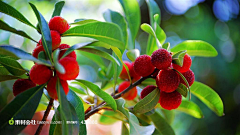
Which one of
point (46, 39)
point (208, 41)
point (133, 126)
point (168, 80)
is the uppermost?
point (46, 39)

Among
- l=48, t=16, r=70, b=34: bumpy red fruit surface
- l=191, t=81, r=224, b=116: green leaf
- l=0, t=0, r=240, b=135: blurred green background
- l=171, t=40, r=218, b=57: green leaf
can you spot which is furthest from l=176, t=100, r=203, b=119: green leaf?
l=0, t=0, r=240, b=135: blurred green background

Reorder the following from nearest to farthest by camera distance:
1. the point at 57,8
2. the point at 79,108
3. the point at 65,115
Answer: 1. the point at 65,115
2. the point at 79,108
3. the point at 57,8

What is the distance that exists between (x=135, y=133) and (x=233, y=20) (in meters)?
2.27

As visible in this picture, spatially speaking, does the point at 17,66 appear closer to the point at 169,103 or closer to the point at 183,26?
the point at 169,103

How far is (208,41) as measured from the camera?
237 centimetres

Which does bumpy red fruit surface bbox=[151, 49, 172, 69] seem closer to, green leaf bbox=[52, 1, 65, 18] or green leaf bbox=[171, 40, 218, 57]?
green leaf bbox=[171, 40, 218, 57]

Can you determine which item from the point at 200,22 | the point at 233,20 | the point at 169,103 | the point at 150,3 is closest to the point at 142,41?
the point at 200,22

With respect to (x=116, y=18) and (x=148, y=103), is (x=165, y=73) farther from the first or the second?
(x=116, y=18)

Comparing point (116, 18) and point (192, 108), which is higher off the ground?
point (116, 18)

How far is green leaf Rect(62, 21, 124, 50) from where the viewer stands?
56 cm

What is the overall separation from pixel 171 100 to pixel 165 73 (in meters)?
0.09

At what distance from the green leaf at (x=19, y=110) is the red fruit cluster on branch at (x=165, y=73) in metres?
0.34

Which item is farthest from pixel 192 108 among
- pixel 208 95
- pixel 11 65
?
pixel 11 65

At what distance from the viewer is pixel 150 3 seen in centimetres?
98
